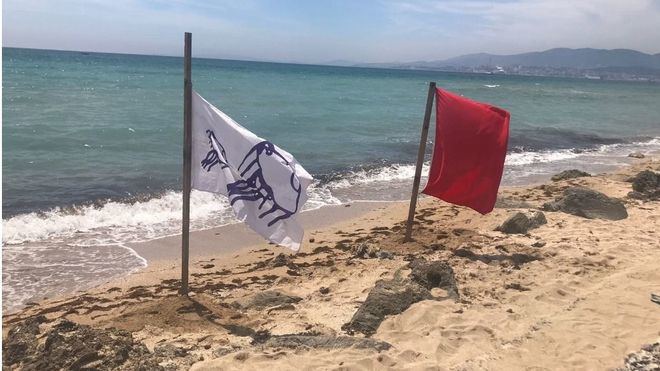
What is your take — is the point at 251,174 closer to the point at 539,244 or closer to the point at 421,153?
the point at 421,153

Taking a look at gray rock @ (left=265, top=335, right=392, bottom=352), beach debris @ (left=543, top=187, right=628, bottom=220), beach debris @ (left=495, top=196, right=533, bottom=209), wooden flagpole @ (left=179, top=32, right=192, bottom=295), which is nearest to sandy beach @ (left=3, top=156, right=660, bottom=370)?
gray rock @ (left=265, top=335, right=392, bottom=352)

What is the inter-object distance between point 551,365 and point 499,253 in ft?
11.7

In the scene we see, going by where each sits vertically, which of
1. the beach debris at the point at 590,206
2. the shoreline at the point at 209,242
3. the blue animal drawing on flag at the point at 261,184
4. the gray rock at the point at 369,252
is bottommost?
the shoreline at the point at 209,242

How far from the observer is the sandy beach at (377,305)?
496cm

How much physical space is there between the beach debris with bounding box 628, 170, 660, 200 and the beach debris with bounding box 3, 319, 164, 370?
455 inches

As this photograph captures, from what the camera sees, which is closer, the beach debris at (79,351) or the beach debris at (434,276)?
the beach debris at (79,351)

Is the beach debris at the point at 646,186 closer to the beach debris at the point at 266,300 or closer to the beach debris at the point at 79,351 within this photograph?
the beach debris at the point at 266,300

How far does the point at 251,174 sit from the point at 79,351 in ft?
8.08

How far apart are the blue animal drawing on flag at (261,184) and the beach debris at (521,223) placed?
16.8ft

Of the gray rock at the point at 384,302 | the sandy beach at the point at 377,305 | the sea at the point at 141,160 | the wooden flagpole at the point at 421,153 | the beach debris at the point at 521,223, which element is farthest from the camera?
the beach debris at the point at 521,223

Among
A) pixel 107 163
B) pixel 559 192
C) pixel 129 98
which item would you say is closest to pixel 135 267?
pixel 107 163

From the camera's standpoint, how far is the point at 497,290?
267 inches

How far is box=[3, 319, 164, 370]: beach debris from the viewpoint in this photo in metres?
4.67

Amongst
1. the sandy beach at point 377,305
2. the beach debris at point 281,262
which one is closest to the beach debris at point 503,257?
the sandy beach at point 377,305
